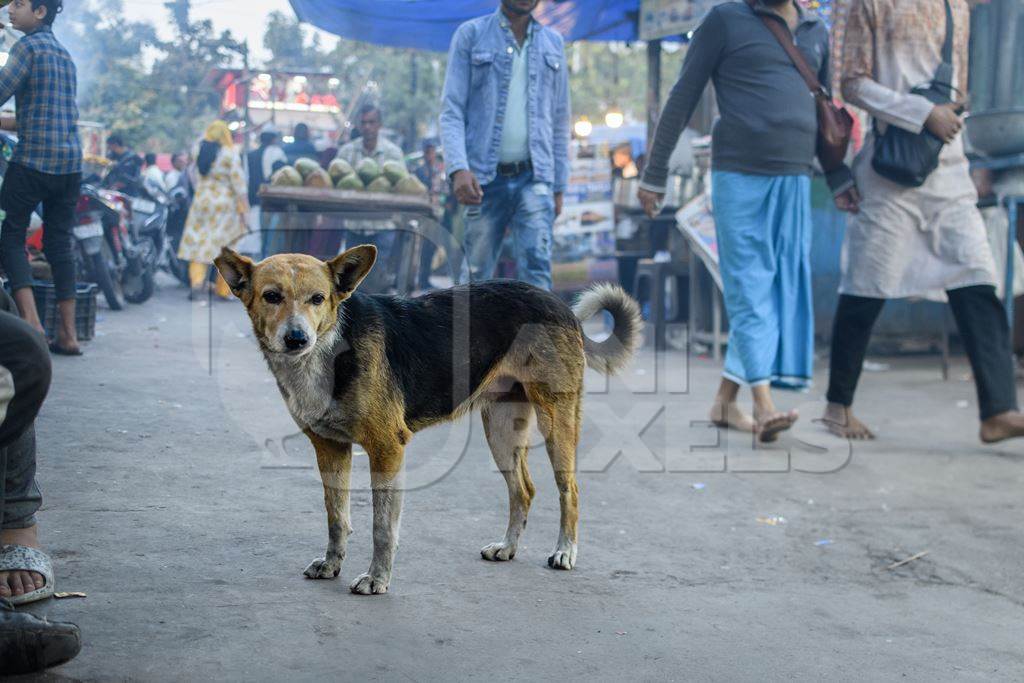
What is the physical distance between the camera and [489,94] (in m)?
6.07

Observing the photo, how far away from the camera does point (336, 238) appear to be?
1233cm

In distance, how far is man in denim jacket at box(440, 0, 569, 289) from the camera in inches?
238

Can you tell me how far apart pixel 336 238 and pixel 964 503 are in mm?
Result: 8500

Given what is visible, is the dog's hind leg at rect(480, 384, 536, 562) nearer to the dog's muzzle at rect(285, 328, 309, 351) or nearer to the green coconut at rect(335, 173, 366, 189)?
the dog's muzzle at rect(285, 328, 309, 351)

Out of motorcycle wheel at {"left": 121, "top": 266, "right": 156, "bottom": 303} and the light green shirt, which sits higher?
the light green shirt

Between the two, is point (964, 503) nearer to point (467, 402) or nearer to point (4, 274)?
point (467, 402)

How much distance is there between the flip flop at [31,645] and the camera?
2418mm

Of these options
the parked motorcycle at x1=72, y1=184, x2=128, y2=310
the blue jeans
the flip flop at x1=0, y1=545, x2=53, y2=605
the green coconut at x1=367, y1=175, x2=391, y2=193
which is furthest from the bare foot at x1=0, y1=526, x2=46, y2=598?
the green coconut at x1=367, y1=175, x2=391, y2=193

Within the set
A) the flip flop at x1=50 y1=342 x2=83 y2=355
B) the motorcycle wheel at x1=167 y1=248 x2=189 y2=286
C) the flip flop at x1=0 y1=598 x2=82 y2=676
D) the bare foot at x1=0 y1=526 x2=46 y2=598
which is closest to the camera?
the flip flop at x1=0 y1=598 x2=82 y2=676

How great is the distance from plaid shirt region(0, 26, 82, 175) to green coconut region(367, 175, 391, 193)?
4779mm

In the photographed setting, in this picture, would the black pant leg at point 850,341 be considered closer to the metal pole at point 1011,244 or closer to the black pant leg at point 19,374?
the metal pole at point 1011,244

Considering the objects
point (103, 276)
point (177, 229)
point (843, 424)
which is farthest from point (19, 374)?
point (177, 229)

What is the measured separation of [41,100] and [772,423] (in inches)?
183

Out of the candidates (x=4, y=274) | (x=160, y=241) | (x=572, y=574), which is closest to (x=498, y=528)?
(x=572, y=574)
